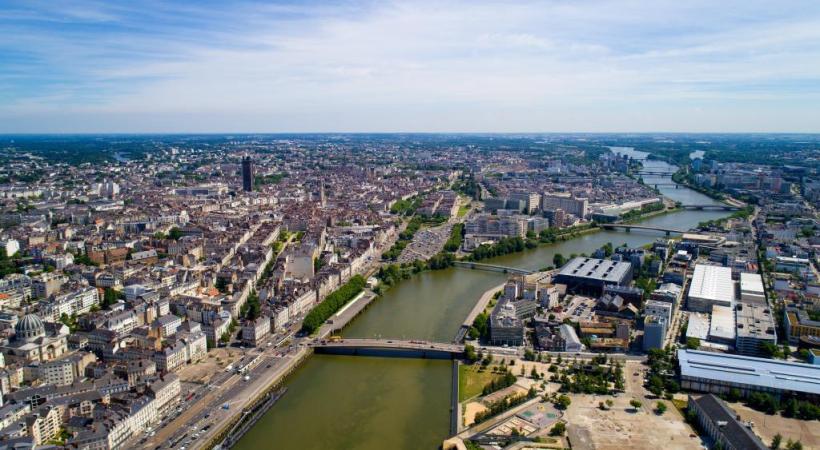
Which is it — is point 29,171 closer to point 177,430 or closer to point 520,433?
point 177,430

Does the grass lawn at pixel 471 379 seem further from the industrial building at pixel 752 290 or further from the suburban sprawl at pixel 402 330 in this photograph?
the industrial building at pixel 752 290

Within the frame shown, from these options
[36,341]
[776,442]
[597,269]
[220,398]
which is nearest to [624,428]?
[776,442]

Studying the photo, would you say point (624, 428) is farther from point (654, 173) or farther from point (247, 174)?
point (654, 173)

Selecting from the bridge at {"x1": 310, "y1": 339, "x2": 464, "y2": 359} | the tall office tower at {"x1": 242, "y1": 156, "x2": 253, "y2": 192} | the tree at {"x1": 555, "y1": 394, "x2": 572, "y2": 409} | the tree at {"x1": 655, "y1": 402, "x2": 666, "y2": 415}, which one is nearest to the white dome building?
the bridge at {"x1": 310, "y1": 339, "x2": 464, "y2": 359}


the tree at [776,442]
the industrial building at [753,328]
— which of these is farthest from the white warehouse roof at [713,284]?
the tree at [776,442]

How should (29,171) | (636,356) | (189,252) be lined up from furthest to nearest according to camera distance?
(29,171)
(189,252)
(636,356)

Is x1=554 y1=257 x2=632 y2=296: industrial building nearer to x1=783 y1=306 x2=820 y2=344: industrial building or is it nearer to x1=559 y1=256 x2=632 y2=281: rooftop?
x1=559 y1=256 x2=632 y2=281: rooftop

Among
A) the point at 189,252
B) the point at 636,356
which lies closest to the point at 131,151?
the point at 189,252
